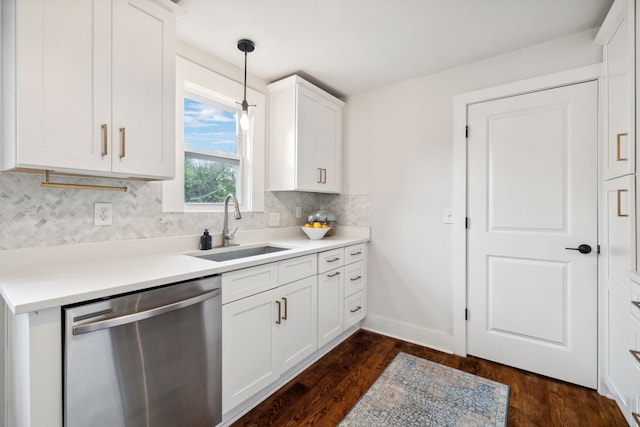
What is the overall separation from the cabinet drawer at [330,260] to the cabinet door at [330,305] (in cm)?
4

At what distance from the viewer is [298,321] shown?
2.01 m

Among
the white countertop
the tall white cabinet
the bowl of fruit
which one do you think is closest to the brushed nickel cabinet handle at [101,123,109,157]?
the white countertop

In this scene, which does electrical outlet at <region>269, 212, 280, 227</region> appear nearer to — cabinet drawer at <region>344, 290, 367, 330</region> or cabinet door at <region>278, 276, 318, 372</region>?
cabinet door at <region>278, 276, 318, 372</region>

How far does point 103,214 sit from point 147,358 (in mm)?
895

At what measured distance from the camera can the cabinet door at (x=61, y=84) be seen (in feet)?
3.83

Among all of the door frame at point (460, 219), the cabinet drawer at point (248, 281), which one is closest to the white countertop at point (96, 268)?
the cabinet drawer at point (248, 281)

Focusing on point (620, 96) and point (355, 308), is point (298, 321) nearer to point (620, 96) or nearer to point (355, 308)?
point (355, 308)

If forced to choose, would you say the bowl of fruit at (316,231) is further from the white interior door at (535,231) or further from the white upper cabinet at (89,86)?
the white upper cabinet at (89,86)

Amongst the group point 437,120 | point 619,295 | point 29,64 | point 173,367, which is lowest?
point 173,367

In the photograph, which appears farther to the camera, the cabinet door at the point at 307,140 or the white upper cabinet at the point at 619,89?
the cabinet door at the point at 307,140

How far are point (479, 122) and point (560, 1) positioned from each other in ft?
2.69

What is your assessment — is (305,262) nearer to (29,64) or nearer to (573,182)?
(29,64)

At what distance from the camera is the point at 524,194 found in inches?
85.3

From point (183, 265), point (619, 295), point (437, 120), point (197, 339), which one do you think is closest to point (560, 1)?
point (437, 120)
